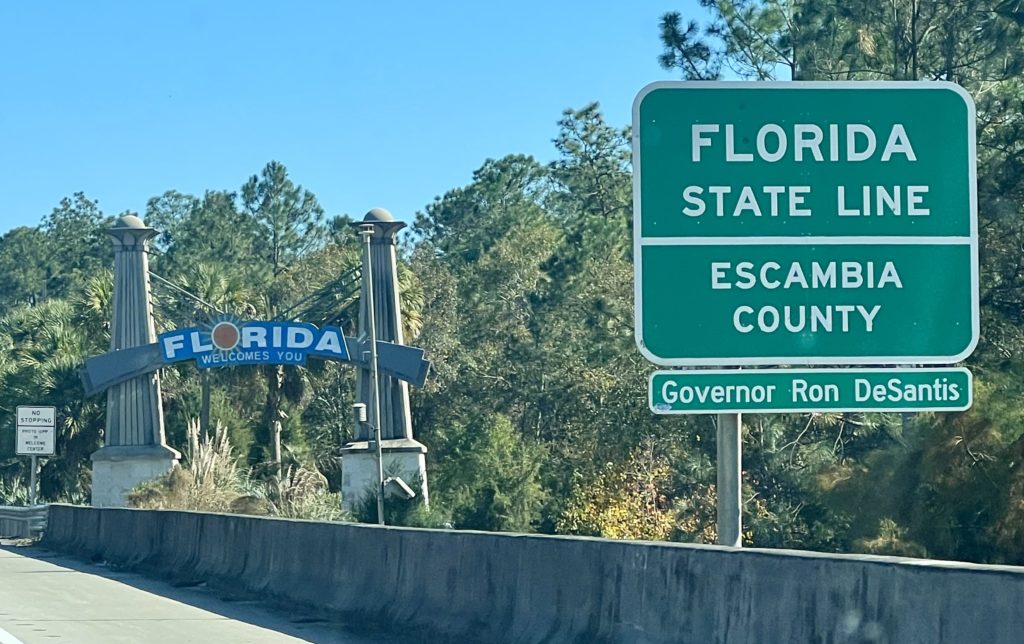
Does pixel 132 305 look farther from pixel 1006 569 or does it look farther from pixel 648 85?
pixel 1006 569

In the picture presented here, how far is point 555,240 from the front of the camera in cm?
6988

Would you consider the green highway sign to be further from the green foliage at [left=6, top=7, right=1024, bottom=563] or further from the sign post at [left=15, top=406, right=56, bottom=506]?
the sign post at [left=15, top=406, right=56, bottom=506]

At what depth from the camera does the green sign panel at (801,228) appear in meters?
10.3

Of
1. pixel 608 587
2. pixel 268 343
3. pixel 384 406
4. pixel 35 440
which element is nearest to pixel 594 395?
pixel 384 406

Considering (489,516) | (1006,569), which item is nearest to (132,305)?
(489,516)

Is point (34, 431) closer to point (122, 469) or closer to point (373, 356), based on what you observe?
point (122, 469)

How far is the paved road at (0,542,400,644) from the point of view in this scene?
1359 cm

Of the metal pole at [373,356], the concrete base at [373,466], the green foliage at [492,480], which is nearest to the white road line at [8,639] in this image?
the metal pole at [373,356]

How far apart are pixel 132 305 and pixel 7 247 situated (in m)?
88.8

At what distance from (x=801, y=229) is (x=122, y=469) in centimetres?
3600

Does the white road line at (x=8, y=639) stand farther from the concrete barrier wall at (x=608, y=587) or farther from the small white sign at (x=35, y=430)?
the small white sign at (x=35, y=430)

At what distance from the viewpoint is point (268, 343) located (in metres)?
41.5

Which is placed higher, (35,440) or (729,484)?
(729,484)

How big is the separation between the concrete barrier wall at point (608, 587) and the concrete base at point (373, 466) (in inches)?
894
